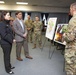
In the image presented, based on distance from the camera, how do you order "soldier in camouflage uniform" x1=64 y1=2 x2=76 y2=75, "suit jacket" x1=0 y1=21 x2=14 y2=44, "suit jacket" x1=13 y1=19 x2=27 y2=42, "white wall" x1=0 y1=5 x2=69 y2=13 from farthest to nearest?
"white wall" x1=0 y1=5 x2=69 y2=13
"suit jacket" x1=13 y1=19 x2=27 y2=42
"suit jacket" x1=0 y1=21 x2=14 y2=44
"soldier in camouflage uniform" x1=64 y1=2 x2=76 y2=75

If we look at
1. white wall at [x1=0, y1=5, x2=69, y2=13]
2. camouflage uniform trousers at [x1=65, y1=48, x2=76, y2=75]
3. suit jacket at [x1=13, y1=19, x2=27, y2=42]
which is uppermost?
white wall at [x1=0, y1=5, x2=69, y2=13]

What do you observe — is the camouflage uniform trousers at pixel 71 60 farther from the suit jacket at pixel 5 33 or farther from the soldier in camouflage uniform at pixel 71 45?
the suit jacket at pixel 5 33

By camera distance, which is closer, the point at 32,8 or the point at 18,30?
the point at 18,30

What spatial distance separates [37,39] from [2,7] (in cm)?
743

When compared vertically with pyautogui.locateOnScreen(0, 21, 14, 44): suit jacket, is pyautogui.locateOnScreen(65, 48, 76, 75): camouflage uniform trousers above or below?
below

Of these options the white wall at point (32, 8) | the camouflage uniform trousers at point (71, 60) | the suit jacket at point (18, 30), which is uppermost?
the white wall at point (32, 8)

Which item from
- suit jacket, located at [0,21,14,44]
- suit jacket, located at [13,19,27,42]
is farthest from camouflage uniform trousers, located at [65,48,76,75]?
suit jacket, located at [13,19,27,42]

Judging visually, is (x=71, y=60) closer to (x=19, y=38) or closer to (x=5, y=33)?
(x=5, y=33)

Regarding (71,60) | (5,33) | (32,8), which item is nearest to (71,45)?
(71,60)

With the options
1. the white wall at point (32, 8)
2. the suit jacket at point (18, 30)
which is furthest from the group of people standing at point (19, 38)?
the white wall at point (32, 8)

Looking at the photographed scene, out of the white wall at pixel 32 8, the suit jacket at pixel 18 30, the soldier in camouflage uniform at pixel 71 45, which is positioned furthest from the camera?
the white wall at pixel 32 8

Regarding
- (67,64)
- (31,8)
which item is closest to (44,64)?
(67,64)

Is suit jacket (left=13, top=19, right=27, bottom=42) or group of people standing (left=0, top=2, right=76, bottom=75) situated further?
suit jacket (left=13, top=19, right=27, bottom=42)

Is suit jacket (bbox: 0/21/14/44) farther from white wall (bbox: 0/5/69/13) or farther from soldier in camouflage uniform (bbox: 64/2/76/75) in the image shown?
white wall (bbox: 0/5/69/13)
